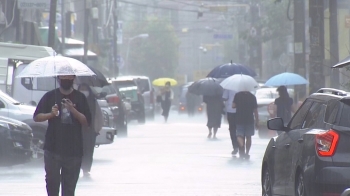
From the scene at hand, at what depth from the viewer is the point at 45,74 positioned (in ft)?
38.3

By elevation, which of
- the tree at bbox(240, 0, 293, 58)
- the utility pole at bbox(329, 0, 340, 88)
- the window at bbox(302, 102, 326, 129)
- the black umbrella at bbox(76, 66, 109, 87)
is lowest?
the window at bbox(302, 102, 326, 129)

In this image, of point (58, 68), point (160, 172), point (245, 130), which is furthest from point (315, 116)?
point (245, 130)

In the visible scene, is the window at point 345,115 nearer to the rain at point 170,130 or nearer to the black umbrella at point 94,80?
the rain at point 170,130

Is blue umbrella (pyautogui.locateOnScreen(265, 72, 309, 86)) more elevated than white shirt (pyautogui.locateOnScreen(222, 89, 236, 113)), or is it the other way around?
blue umbrella (pyautogui.locateOnScreen(265, 72, 309, 86))

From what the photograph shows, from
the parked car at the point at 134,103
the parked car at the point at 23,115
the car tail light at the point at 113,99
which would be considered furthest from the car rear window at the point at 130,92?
the parked car at the point at 23,115

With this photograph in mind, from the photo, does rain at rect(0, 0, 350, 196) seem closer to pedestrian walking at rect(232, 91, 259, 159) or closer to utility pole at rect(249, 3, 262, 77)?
pedestrian walking at rect(232, 91, 259, 159)

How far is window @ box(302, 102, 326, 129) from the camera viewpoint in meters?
10.3

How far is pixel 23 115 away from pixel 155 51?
8658cm

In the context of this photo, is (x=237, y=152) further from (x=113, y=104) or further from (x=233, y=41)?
(x=233, y=41)

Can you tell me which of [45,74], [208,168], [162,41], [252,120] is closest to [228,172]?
[208,168]

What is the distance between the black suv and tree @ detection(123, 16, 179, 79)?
92.9 metres

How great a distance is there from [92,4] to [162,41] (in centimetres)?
6185

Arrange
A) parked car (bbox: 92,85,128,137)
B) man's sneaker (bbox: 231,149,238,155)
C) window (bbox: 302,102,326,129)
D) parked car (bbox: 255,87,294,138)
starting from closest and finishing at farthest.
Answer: window (bbox: 302,102,326,129), man's sneaker (bbox: 231,149,238,155), parked car (bbox: 92,85,128,137), parked car (bbox: 255,87,294,138)

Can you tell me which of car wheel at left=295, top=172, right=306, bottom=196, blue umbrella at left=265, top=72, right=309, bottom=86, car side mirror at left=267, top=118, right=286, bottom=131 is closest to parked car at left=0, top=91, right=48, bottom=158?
blue umbrella at left=265, top=72, right=309, bottom=86
